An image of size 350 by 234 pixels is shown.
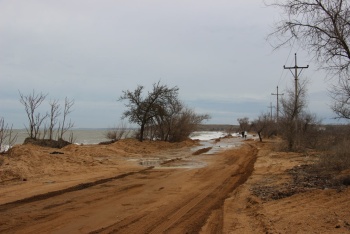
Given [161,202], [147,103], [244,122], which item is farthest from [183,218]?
[244,122]

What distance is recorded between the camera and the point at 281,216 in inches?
311

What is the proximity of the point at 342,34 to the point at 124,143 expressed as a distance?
25929 millimetres

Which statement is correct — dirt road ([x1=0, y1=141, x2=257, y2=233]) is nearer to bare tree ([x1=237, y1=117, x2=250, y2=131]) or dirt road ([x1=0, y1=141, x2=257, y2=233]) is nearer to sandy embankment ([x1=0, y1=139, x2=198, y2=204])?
sandy embankment ([x1=0, y1=139, x2=198, y2=204])

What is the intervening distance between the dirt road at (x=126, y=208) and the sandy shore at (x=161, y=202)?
0.02 metres

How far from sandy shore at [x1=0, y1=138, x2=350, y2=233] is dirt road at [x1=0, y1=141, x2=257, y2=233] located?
2 cm

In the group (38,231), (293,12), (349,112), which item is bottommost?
(38,231)

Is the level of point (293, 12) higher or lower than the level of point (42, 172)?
higher

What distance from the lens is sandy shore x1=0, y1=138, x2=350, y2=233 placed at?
289 inches

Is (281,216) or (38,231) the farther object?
(281,216)

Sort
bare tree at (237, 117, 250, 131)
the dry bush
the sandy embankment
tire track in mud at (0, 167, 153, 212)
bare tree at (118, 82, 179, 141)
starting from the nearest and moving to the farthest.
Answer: tire track in mud at (0, 167, 153, 212), the sandy embankment, the dry bush, bare tree at (118, 82, 179, 141), bare tree at (237, 117, 250, 131)

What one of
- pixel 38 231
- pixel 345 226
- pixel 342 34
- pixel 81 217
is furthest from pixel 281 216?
pixel 342 34

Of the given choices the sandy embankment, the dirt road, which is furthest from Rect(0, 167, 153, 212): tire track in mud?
the sandy embankment

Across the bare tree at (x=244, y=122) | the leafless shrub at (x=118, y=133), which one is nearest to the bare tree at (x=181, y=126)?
the leafless shrub at (x=118, y=133)

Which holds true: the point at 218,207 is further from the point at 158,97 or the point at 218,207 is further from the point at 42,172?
the point at 158,97
